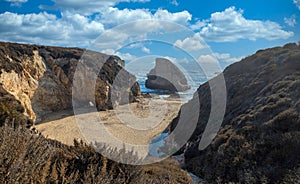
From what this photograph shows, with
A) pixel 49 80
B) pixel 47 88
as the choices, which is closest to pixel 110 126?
pixel 47 88

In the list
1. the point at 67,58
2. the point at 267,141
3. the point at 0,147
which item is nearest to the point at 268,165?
the point at 267,141

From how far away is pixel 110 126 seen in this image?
18609 millimetres

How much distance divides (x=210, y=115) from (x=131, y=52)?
5.26 meters

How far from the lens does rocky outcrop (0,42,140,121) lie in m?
18.9

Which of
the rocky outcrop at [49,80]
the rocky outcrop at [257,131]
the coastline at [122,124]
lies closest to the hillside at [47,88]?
the rocky outcrop at [49,80]

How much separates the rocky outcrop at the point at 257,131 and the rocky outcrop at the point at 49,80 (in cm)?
1154

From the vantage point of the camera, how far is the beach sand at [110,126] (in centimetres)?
1518

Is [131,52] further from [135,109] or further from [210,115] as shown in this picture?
[135,109]

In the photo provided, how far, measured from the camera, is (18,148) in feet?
9.80

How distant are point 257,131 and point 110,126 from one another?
11467 millimetres

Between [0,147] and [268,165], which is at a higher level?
[0,147]

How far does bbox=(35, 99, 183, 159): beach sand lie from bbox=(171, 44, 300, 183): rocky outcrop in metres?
3.78

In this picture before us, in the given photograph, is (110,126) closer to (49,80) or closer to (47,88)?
(47,88)

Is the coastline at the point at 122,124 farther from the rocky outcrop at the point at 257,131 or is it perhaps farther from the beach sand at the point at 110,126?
the rocky outcrop at the point at 257,131
